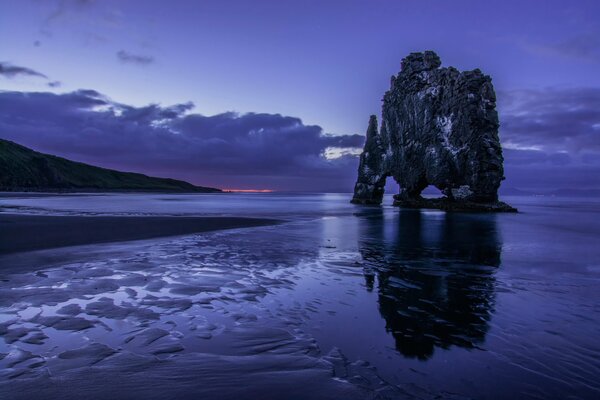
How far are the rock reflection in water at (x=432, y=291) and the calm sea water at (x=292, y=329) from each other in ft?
0.18

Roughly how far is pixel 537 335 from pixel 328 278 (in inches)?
239

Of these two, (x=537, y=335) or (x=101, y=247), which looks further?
(x=101, y=247)

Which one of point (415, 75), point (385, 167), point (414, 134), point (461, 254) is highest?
point (415, 75)

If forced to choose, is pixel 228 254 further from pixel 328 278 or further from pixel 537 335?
pixel 537 335

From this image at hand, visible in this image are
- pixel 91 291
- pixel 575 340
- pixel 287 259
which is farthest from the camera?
pixel 287 259

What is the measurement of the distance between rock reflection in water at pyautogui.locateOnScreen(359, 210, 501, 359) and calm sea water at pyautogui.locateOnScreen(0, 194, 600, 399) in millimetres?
55

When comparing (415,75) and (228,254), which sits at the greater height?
(415,75)

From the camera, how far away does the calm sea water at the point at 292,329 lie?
15.7 ft

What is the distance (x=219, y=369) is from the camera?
5.15 m

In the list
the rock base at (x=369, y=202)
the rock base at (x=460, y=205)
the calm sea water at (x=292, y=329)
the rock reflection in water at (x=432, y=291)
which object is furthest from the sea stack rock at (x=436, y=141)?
the calm sea water at (x=292, y=329)

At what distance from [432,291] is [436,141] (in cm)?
6170

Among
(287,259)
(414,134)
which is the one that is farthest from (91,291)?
(414,134)

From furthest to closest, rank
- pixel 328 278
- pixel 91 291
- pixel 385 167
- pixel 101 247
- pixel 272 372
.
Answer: pixel 385 167
pixel 101 247
pixel 328 278
pixel 91 291
pixel 272 372

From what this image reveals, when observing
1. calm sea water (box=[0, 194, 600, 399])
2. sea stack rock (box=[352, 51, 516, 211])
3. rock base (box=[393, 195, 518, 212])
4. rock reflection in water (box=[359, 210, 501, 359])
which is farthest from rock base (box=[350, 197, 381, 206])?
calm sea water (box=[0, 194, 600, 399])
